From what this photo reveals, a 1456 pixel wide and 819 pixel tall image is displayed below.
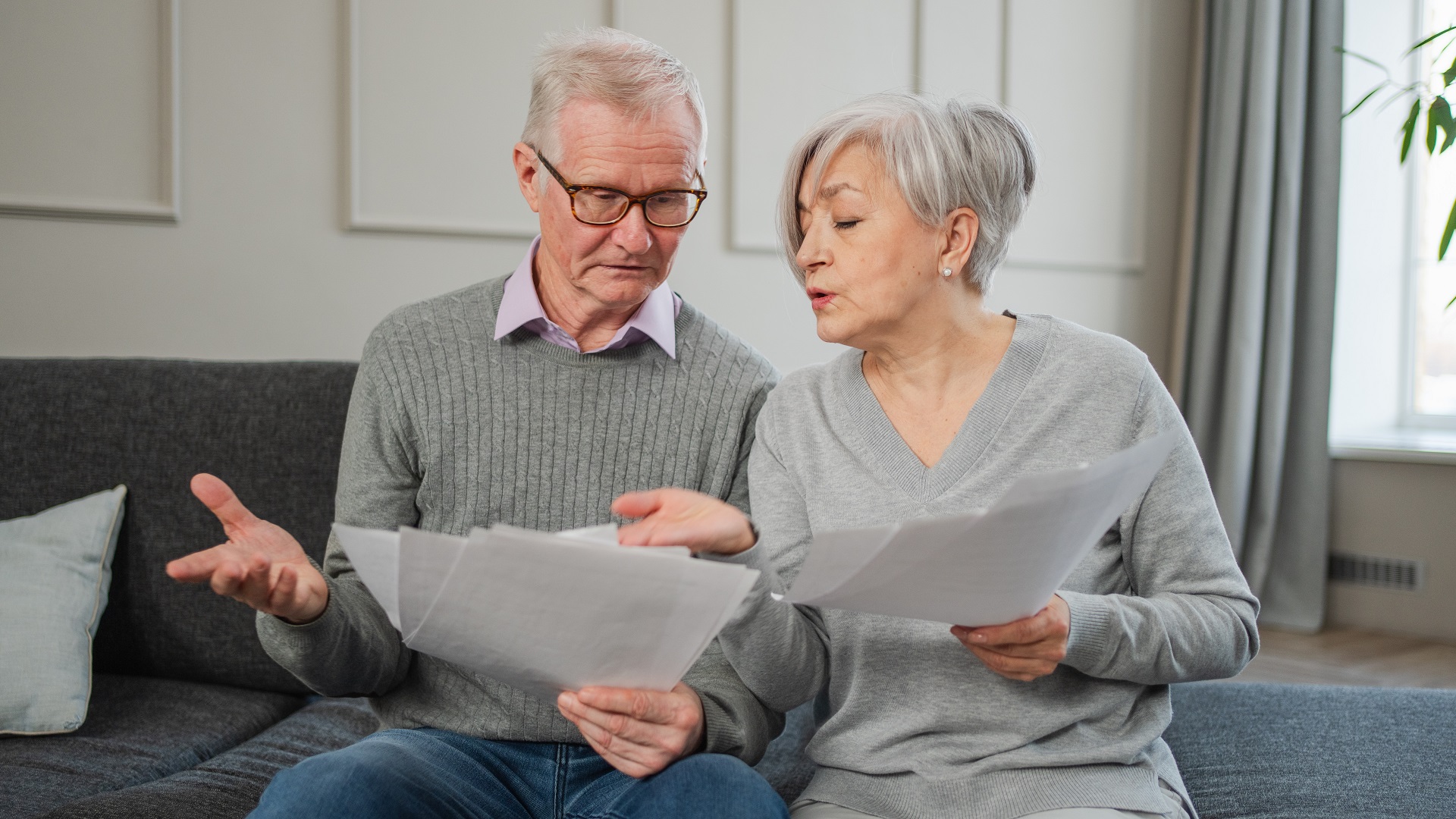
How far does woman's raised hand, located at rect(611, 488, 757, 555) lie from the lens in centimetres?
92

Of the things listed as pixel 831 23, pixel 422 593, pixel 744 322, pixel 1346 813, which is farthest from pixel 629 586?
pixel 831 23

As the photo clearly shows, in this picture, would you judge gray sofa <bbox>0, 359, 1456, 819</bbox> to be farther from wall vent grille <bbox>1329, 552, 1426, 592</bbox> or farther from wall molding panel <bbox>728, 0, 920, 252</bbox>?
wall vent grille <bbox>1329, 552, 1426, 592</bbox>

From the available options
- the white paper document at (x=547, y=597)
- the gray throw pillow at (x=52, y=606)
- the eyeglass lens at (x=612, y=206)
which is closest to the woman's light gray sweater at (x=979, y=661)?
the white paper document at (x=547, y=597)

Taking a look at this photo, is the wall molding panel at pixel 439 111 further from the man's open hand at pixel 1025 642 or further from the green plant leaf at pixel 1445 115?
the man's open hand at pixel 1025 642

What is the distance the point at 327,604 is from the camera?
106 centimetres

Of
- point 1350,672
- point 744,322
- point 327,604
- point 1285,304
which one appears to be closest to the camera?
point 327,604

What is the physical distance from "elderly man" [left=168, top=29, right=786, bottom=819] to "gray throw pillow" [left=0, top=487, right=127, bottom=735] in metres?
0.53

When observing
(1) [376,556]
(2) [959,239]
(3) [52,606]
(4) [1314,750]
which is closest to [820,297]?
(2) [959,239]

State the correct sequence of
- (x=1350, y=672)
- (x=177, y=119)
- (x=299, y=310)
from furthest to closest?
(x=1350, y=672)
(x=299, y=310)
(x=177, y=119)

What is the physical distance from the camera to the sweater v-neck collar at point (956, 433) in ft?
3.86

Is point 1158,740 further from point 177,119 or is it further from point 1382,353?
point 1382,353

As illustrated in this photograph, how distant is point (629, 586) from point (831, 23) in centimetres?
292

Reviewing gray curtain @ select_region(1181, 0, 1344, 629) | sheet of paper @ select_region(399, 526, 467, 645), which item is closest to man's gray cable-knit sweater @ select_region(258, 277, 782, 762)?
sheet of paper @ select_region(399, 526, 467, 645)

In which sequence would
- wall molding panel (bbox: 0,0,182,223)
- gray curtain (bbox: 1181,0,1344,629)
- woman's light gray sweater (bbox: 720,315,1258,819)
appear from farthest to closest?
gray curtain (bbox: 1181,0,1344,629) < wall molding panel (bbox: 0,0,182,223) < woman's light gray sweater (bbox: 720,315,1258,819)
